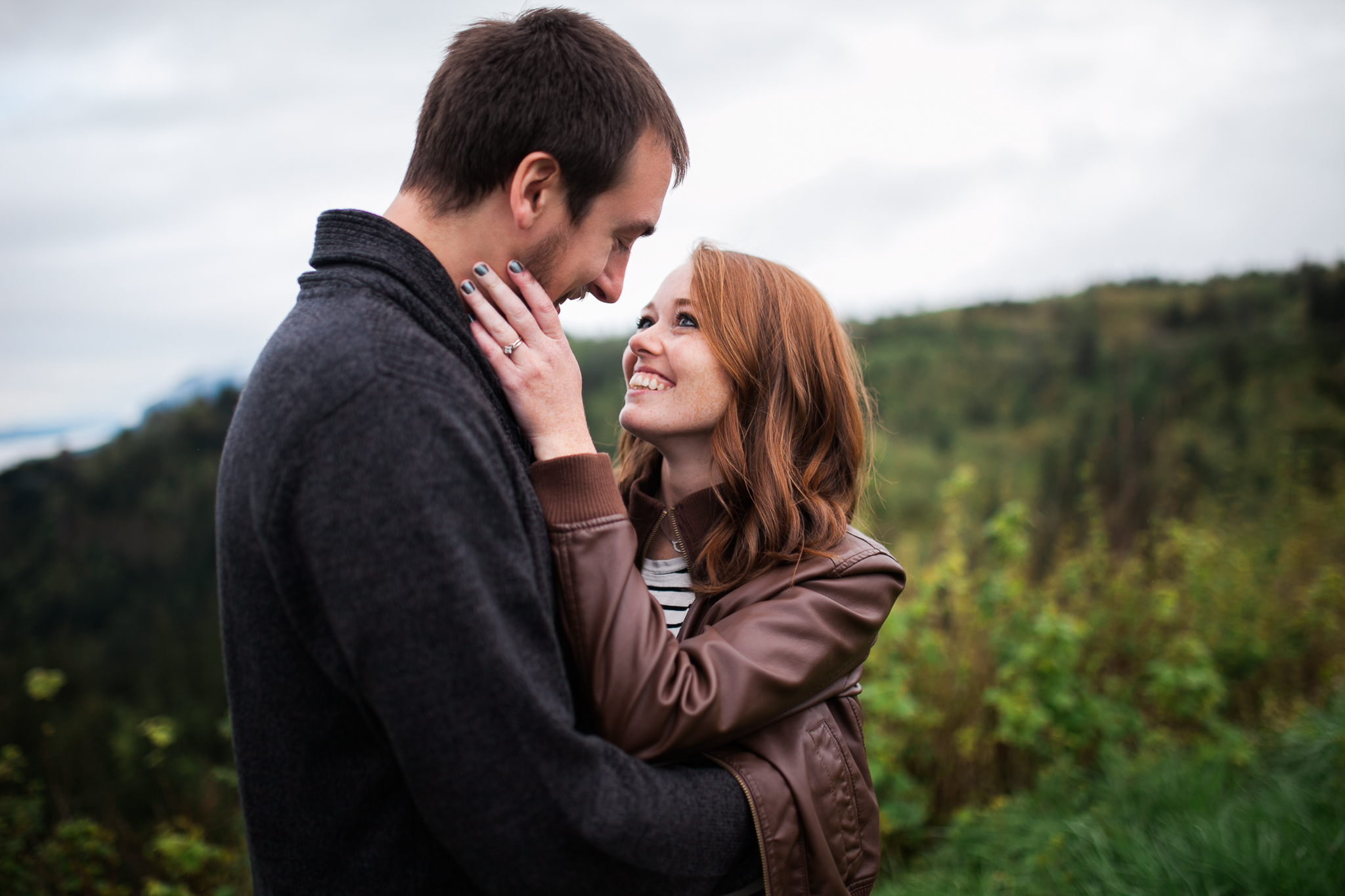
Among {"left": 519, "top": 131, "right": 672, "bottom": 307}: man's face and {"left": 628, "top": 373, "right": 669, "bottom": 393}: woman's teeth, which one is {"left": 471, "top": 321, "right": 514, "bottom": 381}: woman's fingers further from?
{"left": 628, "top": 373, "right": 669, "bottom": 393}: woman's teeth

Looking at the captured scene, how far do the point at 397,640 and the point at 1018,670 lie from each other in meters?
4.17

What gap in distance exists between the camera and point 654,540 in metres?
2.09

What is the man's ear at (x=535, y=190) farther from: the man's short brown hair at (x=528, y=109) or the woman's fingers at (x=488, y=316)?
the woman's fingers at (x=488, y=316)

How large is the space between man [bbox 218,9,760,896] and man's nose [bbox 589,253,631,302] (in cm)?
19

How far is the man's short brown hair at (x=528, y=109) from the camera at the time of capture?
4.58ft

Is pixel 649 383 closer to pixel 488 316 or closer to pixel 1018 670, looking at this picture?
pixel 488 316

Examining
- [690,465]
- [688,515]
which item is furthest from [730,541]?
[690,465]

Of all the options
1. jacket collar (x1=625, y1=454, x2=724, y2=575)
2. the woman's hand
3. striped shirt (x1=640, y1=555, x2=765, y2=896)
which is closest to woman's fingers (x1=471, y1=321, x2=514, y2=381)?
the woman's hand

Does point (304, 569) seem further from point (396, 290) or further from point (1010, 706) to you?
point (1010, 706)

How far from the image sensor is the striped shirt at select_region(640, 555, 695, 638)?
1931 millimetres

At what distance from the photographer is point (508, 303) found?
1.47 metres

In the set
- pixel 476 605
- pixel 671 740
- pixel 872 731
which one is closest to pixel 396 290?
pixel 476 605

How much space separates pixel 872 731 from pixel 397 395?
3747 mm

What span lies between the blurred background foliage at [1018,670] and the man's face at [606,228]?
4.46 ft
